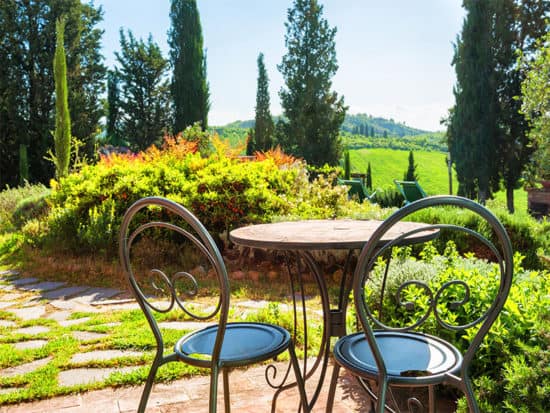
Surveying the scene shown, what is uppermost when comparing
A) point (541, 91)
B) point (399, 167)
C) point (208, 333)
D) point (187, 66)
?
point (187, 66)

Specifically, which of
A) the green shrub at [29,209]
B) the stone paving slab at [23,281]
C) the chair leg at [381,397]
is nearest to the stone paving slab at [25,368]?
the chair leg at [381,397]

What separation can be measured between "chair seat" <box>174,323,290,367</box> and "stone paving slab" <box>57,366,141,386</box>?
41.8 inches

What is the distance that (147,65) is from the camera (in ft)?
61.5

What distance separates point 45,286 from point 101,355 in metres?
2.17

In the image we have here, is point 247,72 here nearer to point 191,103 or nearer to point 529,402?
point 191,103

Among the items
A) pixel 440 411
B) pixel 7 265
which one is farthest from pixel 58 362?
pixel 7 265

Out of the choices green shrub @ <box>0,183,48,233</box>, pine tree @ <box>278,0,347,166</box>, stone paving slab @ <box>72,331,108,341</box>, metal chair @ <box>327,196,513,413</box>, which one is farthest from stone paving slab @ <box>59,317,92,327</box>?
pine tree @ <box>278,0,347,166</box>

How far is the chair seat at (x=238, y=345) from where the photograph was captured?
3.93 feet

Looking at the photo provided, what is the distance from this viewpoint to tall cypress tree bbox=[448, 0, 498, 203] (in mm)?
13820

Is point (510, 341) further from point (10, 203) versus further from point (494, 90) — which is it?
point (494, 90)

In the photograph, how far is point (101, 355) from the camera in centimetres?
249

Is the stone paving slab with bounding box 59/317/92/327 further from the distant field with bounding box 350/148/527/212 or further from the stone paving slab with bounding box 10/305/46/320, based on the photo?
the distant field with bounding box 350/148/527/212

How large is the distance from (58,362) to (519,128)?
15.1 meters

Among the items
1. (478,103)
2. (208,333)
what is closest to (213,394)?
(208,333)
